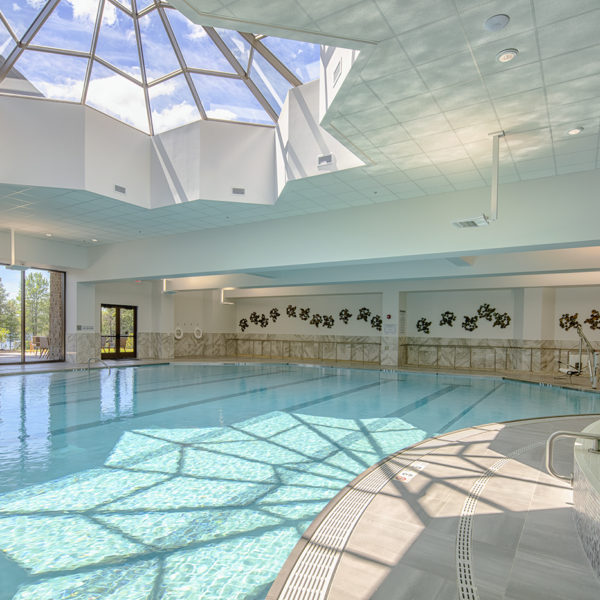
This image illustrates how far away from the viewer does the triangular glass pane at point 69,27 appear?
7797 millimetres

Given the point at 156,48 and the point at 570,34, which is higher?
the point at 156,48

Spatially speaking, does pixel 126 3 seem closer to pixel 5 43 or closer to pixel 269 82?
pixel 5 43

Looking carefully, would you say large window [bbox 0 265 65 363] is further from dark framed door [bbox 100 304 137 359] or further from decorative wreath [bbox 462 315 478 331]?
decorative wreath [bbox 462 315 478 331]

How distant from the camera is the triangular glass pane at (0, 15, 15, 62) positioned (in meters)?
7.69

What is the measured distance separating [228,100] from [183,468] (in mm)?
7316

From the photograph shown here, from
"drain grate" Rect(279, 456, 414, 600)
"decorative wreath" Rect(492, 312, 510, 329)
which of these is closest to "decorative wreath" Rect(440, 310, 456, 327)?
"decorative wreath" Rect(492, 312, 510, 329)

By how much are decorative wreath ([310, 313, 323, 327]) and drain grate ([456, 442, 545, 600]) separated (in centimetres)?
1536

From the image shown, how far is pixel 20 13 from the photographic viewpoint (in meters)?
7.49

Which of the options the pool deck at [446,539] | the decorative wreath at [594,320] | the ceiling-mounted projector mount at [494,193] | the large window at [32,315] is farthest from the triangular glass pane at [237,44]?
the decorative wreath at [594,320]

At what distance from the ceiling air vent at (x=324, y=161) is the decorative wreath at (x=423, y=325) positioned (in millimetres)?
11534

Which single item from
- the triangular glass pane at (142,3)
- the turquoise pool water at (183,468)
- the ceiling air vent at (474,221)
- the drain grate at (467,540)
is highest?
the triangular glass pane at (142,3)

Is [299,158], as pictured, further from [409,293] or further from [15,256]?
[409,293]

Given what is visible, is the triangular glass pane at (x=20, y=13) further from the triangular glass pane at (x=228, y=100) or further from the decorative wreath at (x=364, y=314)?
the decorative wreath at (x=364, y=314)

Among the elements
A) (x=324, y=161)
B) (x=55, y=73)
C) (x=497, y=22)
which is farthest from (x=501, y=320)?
(x=55, y=73)
